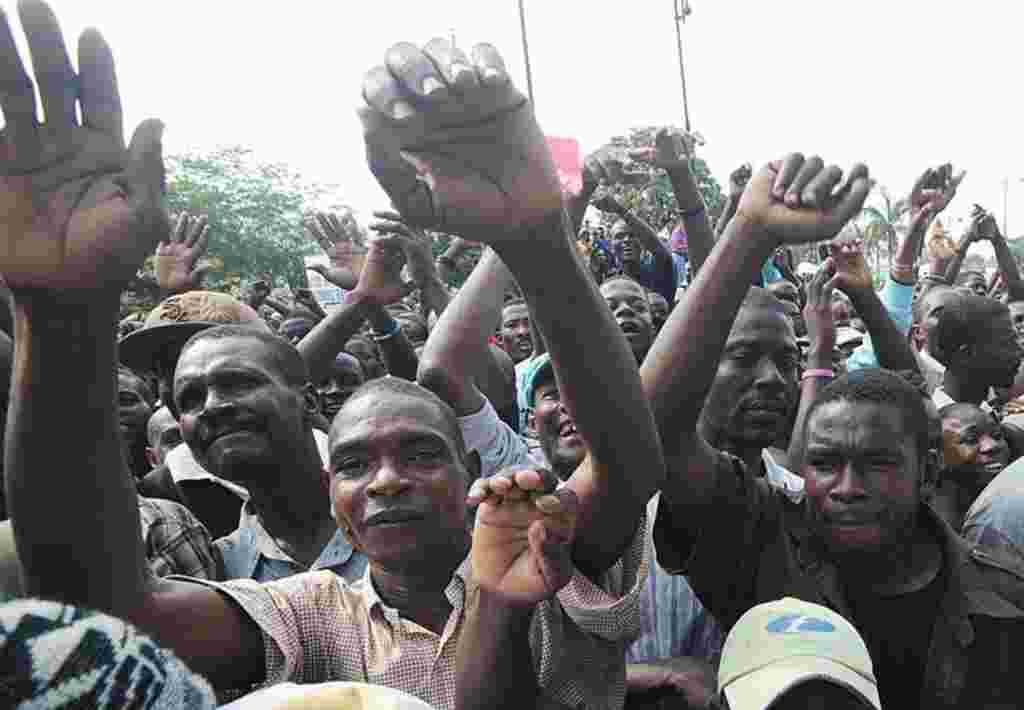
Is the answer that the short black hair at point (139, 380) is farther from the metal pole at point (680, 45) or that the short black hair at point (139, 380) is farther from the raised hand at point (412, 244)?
the metal pole at point (680, 45)

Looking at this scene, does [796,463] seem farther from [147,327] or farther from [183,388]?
[147,327]

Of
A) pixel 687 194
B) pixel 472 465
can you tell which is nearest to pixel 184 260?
pixel 687 194

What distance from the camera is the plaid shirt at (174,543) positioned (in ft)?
6.73

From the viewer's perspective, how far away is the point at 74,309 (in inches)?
49.9

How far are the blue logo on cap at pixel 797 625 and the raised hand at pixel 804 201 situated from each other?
69cm

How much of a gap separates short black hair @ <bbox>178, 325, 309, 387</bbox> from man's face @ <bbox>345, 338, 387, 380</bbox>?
2253 millimetres

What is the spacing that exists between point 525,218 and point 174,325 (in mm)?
2214

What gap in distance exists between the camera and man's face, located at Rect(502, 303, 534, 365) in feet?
17.2

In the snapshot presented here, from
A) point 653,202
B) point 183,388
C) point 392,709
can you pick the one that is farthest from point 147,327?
point 653,202

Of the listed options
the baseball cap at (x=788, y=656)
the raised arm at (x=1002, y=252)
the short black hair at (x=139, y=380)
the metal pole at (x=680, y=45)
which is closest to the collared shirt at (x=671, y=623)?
the baseball cap at (x=788, y=656)

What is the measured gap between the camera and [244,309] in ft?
12.1

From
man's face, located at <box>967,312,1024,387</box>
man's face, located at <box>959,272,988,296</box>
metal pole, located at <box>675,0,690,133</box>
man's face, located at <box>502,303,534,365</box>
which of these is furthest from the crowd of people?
metal pole, located at <box>675,0,690,133</box>

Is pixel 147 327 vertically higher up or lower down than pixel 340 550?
higher up

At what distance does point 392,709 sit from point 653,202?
627 inches
